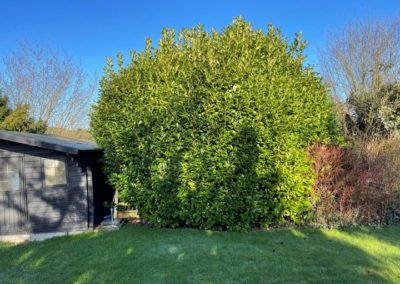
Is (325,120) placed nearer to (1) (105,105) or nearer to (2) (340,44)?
(1) (105,105)

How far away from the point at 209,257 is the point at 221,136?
8.42ft

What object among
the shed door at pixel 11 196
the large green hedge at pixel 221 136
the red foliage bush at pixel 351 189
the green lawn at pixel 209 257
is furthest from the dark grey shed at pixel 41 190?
the red foliage bush at pixel 351 189

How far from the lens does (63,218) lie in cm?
745

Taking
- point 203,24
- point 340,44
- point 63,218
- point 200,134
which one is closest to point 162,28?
point 203,24

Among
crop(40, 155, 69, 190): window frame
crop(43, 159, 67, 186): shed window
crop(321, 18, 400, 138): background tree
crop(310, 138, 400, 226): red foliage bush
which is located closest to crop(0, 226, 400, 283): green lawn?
crop(310, 138, 400, 226): red foliage bush

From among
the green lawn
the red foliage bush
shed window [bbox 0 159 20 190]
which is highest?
shed window [bbox 0 159 20 190]

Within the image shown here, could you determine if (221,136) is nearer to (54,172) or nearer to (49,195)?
(54,172)

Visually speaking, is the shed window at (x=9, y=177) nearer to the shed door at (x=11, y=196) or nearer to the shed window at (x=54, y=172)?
the shed door at (x=11, y=196)

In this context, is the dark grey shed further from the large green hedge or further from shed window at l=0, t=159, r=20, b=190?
the large green hedge

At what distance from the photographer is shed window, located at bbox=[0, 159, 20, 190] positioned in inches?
288

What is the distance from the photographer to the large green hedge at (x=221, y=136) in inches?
266

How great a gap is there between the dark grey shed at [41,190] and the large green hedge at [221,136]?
944 mm

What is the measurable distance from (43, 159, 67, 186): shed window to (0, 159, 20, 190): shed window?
0.65m

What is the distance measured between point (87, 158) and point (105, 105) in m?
1.44
